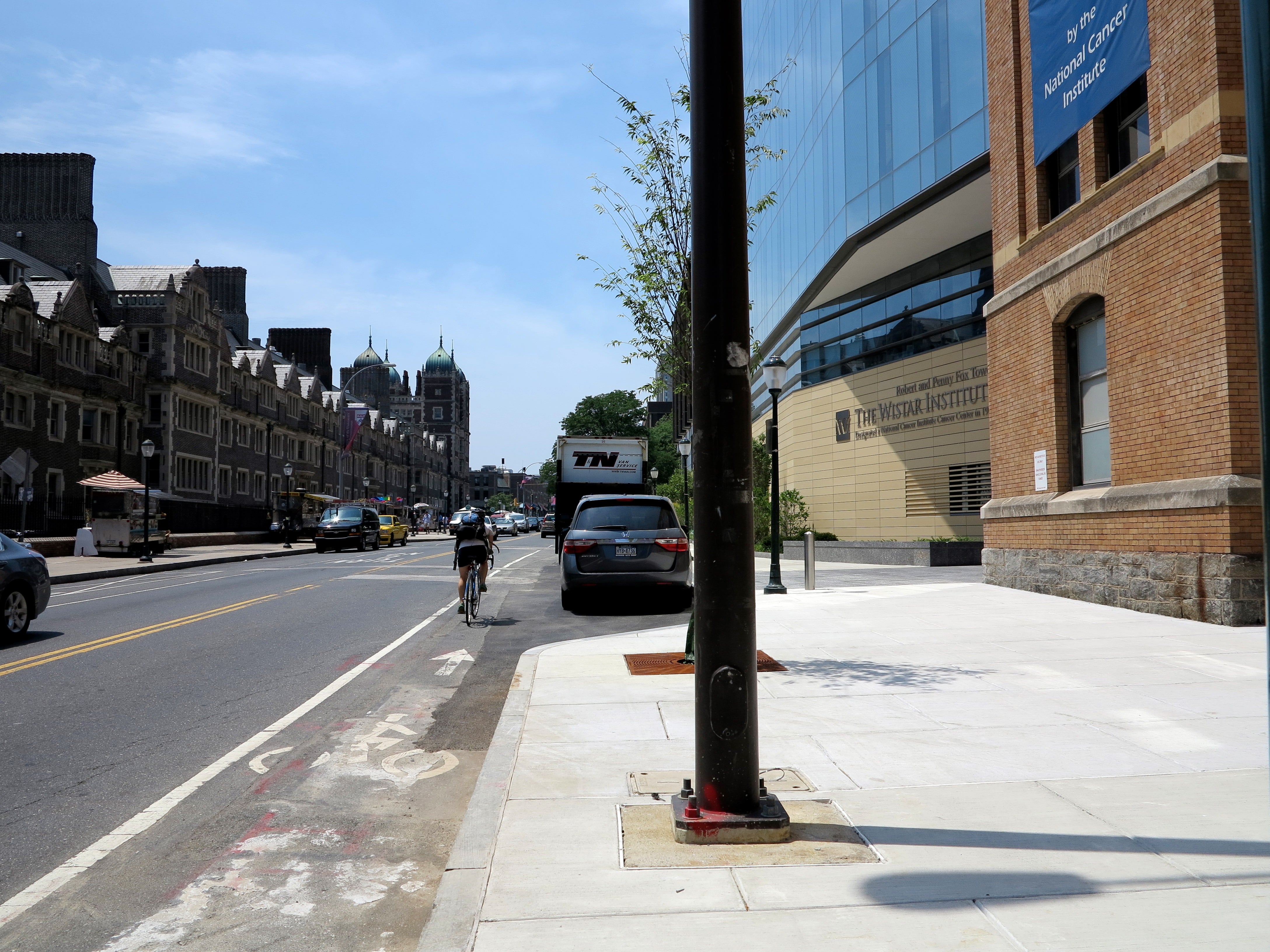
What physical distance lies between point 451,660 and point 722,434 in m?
7.31

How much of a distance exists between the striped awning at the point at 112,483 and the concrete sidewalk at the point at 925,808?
32.9 metres

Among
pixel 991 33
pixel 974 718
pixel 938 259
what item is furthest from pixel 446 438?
pixel 974 718

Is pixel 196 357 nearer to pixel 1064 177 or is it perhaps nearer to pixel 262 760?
pixel 1064 177

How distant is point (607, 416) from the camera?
11600cm

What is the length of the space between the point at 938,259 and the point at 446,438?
145m

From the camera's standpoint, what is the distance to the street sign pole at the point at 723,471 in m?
4.62

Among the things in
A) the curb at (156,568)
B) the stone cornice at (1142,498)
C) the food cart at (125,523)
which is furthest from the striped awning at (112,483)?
the stone cornice at (1142,498)

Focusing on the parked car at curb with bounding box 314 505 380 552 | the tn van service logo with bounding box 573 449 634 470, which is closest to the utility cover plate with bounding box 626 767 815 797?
the tn van service logo with bounding box 573 449 634 470

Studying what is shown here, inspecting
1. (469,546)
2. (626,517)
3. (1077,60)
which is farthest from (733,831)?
(1077,60)

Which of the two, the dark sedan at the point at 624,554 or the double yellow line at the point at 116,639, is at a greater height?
the dark sedan at the point at 624,554

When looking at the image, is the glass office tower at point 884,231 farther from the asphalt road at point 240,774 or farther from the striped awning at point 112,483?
the striped awning at point 112,483

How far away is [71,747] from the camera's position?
692 centimetres

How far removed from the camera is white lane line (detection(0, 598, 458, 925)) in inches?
167

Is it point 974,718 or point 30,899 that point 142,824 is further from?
point 974,718
